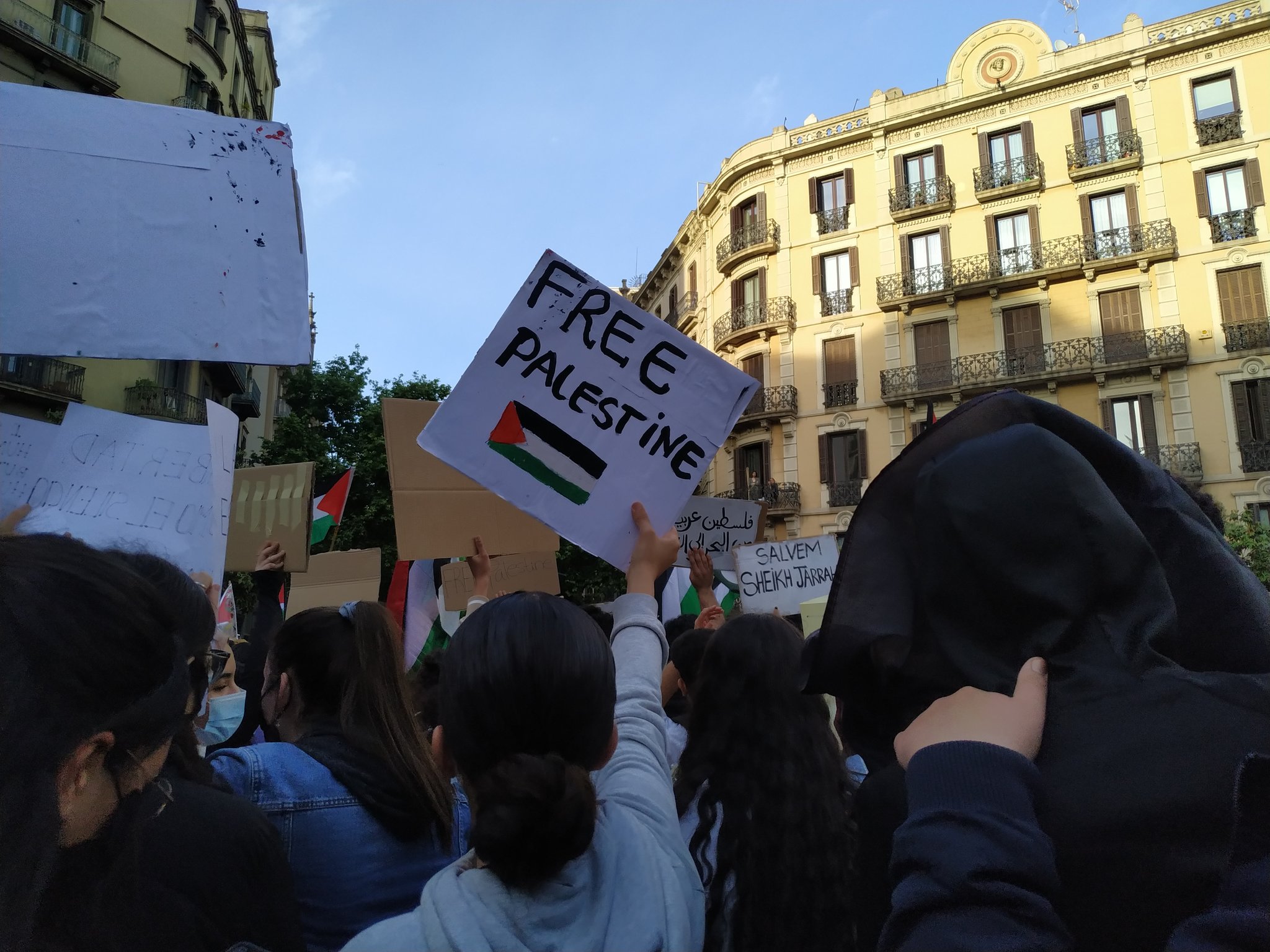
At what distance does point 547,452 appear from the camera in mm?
2803

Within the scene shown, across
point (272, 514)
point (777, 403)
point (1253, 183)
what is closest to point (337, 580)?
point (272, 514)

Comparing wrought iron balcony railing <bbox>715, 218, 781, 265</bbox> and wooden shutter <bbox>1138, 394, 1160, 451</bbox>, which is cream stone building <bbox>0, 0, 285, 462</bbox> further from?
wooden shutter <bbox>1138, 394, 1160, 451</bbox>

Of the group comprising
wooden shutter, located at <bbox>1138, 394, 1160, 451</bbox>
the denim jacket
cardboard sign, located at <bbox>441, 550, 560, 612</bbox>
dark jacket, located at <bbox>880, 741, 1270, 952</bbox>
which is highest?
wooden shutter, located at <bbox>1138, 394, 1160, 451</bbox>

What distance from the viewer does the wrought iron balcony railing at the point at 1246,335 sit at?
2136 cm

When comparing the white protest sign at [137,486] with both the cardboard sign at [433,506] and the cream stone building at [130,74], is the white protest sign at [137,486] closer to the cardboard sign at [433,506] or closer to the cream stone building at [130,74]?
the cardboard sign at [433,506]

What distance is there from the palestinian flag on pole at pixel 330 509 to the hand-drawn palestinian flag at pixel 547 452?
3880 millimetres

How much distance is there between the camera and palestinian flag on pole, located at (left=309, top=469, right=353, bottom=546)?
650cm

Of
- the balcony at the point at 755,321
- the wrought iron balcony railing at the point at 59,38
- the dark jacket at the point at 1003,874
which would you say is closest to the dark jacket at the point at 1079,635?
the dark jacket at the point at 1003,874

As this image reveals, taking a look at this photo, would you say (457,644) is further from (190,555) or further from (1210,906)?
(190,555)

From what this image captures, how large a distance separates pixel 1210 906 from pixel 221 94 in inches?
1292

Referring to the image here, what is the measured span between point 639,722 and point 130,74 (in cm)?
2814

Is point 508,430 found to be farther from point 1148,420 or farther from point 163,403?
point 163,403

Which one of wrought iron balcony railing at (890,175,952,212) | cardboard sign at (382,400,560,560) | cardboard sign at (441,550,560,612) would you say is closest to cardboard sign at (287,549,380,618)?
cardboard sign at (441,550,560,612)

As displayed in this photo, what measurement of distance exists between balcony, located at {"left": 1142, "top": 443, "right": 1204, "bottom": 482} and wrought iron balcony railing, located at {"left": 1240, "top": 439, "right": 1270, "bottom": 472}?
0.92 meters
